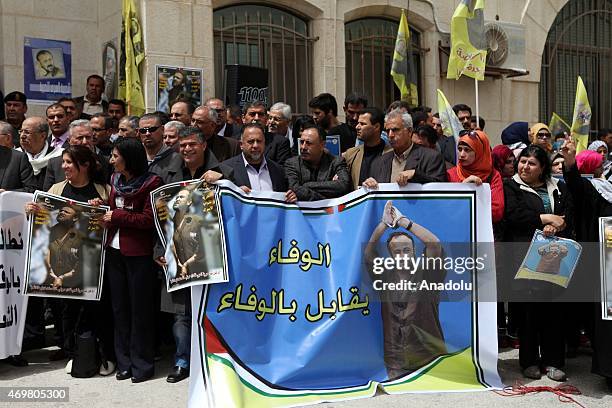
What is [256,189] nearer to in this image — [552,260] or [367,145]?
[367,145]

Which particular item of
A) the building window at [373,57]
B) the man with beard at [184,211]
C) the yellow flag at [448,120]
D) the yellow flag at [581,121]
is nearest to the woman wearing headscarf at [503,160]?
the yellow flag at [448,120]

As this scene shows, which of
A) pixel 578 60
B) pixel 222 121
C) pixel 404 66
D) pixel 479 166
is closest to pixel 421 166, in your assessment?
pixel 479 166

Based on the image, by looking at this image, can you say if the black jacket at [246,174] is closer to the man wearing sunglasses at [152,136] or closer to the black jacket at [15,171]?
the man wearing sunglasses at [152,136]

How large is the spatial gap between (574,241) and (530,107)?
29.3 feet

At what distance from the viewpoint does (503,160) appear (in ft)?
25.1

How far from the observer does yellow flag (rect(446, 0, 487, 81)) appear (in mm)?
9539

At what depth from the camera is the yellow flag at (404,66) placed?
11062 mm

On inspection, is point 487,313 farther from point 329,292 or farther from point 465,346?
point 329,292

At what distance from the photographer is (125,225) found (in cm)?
587

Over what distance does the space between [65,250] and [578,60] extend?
1225 centimetres

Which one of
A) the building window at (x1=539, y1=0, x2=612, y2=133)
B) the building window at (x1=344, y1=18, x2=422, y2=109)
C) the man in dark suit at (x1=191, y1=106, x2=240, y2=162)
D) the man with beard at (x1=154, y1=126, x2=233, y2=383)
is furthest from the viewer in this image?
the building window at (x1=539, y1=0, x2=612, y2=133)

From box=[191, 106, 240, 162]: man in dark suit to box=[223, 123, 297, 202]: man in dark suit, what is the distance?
98 centimetres

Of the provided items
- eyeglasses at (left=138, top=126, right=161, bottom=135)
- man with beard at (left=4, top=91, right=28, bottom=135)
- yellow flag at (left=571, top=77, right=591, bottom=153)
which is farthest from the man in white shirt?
yellow flag at (left=571, top=77, right=591, bottom=153)

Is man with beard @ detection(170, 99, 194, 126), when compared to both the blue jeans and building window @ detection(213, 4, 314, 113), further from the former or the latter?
building window @ detection(213, 4, 314, 113)
